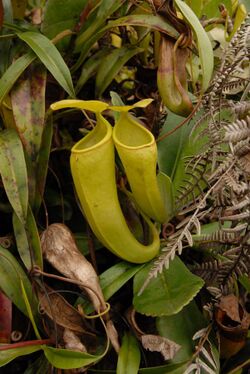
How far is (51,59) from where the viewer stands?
74cm

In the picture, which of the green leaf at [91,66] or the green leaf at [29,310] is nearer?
the green leaf at [29,310]

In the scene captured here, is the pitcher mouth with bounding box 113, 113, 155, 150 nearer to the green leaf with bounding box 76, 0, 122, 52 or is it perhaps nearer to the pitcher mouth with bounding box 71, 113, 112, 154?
the pitcher mouth with bounding box 71, 113, 112, 154

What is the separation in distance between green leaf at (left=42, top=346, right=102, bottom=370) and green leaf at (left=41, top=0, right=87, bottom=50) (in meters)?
0.49

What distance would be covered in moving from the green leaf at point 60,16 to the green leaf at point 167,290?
16.2 inches

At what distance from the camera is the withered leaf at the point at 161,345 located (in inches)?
26.3

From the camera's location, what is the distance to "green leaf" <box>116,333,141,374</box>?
0.67 metres

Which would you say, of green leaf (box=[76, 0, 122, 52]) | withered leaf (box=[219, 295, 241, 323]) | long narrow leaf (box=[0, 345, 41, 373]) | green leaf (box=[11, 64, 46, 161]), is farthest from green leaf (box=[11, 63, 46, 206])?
withered leaf (box=[219, 295, 241, 323])

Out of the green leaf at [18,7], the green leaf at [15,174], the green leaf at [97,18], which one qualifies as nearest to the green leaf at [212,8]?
the green leaf at [97,18]

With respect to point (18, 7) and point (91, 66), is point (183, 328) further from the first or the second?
point (18, 7)

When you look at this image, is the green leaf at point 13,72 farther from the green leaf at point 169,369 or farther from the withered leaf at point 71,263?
the green leaf at point 169,369

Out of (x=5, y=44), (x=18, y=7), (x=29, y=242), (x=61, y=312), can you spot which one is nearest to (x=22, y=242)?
(x=29, y=242)

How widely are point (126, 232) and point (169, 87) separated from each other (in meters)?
0.21

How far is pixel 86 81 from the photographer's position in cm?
86

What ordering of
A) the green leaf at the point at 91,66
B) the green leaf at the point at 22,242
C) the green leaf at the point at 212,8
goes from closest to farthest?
1. the green leaf at the point at 22,242
2. the green leaf at the point at 91,66
3. the green leaf at the point at 212,8
